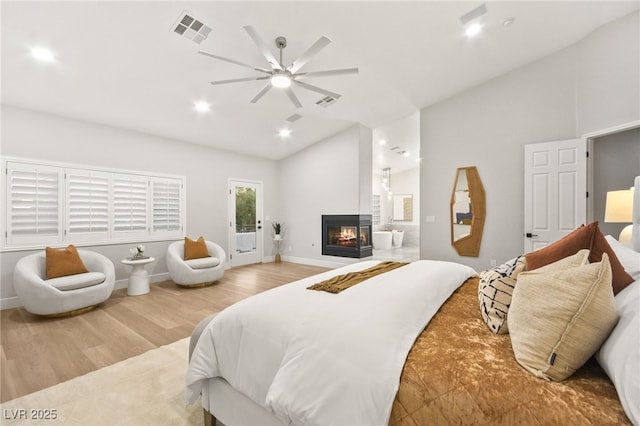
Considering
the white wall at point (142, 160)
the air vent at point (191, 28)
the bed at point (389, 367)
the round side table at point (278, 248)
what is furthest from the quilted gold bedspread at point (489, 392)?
the round side table at point (278, 248)

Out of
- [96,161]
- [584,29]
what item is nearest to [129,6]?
[96,161]

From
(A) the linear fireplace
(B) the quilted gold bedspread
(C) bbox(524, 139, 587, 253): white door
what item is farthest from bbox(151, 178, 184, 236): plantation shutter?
(C) bbox(524, 139, 587, 253): white door

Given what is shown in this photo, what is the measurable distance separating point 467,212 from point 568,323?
4241 millimetres

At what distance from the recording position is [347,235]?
620 centimetres

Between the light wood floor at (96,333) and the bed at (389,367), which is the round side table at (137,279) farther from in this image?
the bed at (389,367)

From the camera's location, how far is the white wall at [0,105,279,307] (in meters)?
3.71

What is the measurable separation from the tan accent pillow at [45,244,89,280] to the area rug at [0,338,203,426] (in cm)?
217

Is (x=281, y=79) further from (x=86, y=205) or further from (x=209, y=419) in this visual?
(x=86, y=205)

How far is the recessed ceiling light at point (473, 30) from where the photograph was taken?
3111 mm

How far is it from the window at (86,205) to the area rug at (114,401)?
3060mm

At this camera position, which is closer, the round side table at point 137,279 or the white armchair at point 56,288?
the white armchair at point 56,288

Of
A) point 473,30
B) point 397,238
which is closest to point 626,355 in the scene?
point 473,30

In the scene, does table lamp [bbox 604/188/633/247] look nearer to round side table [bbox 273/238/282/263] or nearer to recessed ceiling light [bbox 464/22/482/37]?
recessed ceiling light [bbox 464/22/482/37]

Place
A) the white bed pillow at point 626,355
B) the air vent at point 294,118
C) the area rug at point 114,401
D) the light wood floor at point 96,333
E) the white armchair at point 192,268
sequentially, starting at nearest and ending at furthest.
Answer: the white bed pillow at point 626,355
the area rug at point 114,401
the light wood floor at point 96,333
the white armchair at point 192,268
the air vent at point 294,118
